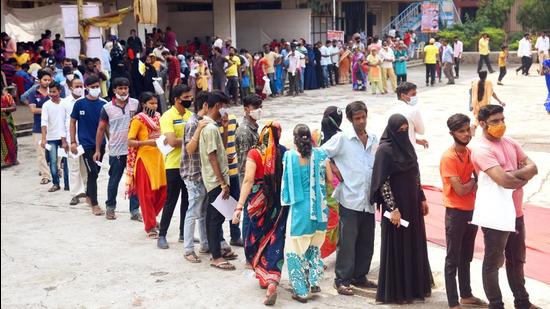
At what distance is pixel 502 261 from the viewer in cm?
509

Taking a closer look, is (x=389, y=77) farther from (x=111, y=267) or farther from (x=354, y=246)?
(x=354, y=246)

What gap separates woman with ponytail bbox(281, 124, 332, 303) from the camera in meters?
5.70

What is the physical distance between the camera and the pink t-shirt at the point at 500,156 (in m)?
4.94

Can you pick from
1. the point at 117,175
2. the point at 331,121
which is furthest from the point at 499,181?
the point at 117,175

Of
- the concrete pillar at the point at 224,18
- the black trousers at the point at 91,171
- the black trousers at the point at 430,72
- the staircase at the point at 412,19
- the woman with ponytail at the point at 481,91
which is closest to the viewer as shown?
the black trousers at the point at 91,171

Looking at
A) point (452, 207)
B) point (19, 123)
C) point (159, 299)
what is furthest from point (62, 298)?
point (19, 123)

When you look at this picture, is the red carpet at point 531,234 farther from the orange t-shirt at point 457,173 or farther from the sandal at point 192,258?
the sandal at point 192,258

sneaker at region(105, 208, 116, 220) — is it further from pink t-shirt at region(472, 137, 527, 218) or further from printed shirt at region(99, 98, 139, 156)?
pink t-shirt at region(472, 137, 527, 218)

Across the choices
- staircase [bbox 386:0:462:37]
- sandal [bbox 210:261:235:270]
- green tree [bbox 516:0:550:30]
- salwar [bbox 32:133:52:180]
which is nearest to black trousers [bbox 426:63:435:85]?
green tree [bbox 516:0:550:30]

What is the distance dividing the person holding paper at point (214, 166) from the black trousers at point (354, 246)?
114cm

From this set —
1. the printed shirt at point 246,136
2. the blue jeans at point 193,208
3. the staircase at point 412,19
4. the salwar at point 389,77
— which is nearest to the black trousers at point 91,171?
the blue jeans at point 193,208

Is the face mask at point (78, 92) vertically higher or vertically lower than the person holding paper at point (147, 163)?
higher

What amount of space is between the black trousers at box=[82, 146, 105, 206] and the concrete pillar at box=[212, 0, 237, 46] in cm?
1667

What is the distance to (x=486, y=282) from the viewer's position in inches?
203
